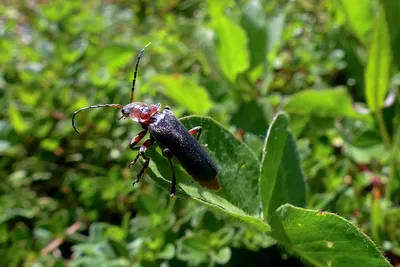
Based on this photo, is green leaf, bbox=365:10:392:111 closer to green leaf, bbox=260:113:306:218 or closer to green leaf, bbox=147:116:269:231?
green leaf, bbox=260:113:306:218

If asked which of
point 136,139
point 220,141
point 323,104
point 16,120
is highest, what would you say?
point 220,141

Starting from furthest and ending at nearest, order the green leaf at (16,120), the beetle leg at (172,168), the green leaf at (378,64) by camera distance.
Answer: the green leaf at (16,120)
the green leaf at (378,64)
the beetle leg at (172,168)

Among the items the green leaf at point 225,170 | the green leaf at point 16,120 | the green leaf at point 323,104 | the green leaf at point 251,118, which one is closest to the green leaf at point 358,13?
the green leaf at point 323,104

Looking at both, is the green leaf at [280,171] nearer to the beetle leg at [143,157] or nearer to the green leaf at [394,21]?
the beetle leg at [143,157]

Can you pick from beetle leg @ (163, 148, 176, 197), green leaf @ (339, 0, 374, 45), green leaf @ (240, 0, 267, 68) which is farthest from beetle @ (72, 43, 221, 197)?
green leaf @ (339, 0, 374, 45)

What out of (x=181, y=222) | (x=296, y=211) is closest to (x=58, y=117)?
(x=181, y=222)

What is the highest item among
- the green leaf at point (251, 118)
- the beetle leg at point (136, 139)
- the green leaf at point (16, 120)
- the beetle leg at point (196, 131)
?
the beetle leg at point (196, 131)

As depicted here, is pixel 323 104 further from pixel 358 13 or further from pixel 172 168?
pixel 172 168

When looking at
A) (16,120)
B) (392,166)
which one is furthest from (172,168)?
(16,120)
